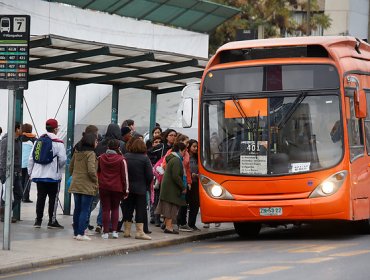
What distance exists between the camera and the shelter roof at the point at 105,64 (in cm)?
1980

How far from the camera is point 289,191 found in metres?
18.6

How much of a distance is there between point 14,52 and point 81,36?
23793 millimetres

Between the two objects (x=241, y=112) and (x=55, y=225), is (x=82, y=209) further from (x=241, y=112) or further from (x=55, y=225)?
(x=241, y=112)

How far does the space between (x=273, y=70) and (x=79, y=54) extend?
11.5ft

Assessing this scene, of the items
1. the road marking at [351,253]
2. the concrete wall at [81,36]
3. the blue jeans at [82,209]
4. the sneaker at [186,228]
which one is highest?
the concrete wall at [81,36]

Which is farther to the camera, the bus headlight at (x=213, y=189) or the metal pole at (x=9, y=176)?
the bus headlight at (x=213, y=189)

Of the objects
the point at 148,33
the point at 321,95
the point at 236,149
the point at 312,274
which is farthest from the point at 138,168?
the point at 148,33

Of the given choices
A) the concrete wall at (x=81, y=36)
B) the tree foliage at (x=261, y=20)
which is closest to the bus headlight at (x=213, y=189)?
the concrete wall at (x=81, y=36)

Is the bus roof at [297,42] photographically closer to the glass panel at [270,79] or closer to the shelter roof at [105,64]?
the glass panel at [270,79]

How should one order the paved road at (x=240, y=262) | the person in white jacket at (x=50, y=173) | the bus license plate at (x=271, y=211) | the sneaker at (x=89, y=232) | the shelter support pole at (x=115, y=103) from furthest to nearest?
1. the shelter support pole at (x=115, y=103)
2. the person in white jacket at (x=50, y=173)
3. the sneaker at (x=89, y=232)
4. the bus license plate at (x=271, y=211)
5. the paved road at (x=240, y=262)

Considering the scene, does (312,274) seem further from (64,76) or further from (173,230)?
(64,76)

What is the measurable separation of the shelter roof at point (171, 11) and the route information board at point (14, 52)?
22.3m

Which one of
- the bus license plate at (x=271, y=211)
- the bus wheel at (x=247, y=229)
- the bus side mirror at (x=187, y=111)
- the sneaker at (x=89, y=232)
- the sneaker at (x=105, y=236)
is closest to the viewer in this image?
the bus license plate at (x=271, y=211)

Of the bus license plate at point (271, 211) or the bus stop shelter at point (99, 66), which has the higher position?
the bus stop shelter at point (99, 66)
